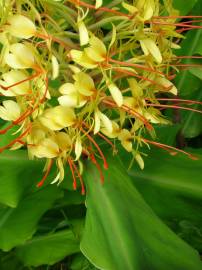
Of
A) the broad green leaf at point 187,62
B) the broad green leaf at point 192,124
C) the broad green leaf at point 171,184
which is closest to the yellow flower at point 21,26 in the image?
the broad green leaf at point 171,184

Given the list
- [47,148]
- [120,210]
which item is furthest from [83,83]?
[120,210]

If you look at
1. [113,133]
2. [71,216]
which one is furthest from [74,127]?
[71,216]

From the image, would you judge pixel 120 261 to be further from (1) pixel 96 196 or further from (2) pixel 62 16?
(2) pixel 62 16

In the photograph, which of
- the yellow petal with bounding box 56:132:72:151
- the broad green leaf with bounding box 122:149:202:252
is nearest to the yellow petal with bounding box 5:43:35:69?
the yellow petal with bounding box 56:132:72:151

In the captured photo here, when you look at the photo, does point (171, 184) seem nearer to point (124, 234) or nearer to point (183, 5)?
point (124, 234)

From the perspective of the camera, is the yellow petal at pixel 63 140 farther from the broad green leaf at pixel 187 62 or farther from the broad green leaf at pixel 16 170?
the broad green leaf at pixel 187 62

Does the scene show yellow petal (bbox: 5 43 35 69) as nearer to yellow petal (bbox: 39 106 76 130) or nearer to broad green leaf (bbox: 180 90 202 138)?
yellow petal (bbox: 39 106 76 130)
